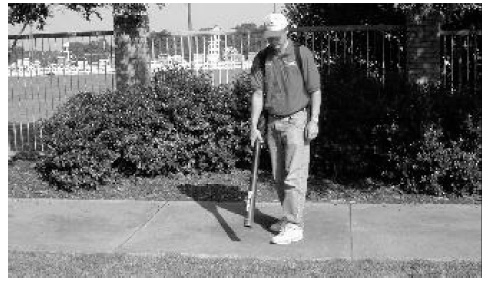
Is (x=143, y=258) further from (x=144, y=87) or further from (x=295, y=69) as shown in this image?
(x=144, y=87)

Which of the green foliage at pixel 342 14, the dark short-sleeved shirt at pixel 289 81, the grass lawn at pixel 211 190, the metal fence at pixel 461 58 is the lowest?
the grass lawn at pixel 211 190

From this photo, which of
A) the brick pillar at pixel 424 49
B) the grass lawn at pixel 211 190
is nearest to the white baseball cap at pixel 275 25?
the grass lawn at pixel 211 190

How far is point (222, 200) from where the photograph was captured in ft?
25.6

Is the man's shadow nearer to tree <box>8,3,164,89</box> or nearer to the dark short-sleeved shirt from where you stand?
the dark short-sleeved shirt

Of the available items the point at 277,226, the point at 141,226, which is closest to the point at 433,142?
the point at 277,226

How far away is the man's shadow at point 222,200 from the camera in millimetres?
6822

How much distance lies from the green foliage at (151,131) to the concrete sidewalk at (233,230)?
0.76m

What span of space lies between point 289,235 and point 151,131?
3219mm

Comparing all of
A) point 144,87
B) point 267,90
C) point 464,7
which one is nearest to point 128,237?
point 267,90

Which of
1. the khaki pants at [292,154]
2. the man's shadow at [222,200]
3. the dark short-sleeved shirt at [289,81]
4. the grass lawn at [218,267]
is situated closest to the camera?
the grass lawn at [218,267]

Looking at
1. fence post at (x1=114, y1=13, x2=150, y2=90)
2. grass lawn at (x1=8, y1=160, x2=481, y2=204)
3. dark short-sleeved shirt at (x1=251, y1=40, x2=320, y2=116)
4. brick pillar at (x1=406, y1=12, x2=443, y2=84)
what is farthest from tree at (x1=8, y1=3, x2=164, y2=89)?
dark short-sleeved shirt at (x1=251, y1=40, x2=320, y2=116)

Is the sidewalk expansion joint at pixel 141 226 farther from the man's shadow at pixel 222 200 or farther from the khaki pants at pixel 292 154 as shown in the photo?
the khaki pants at pixel 292 154

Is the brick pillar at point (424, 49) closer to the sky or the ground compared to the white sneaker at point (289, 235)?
closer to the sky

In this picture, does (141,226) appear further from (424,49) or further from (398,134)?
(424,49)
